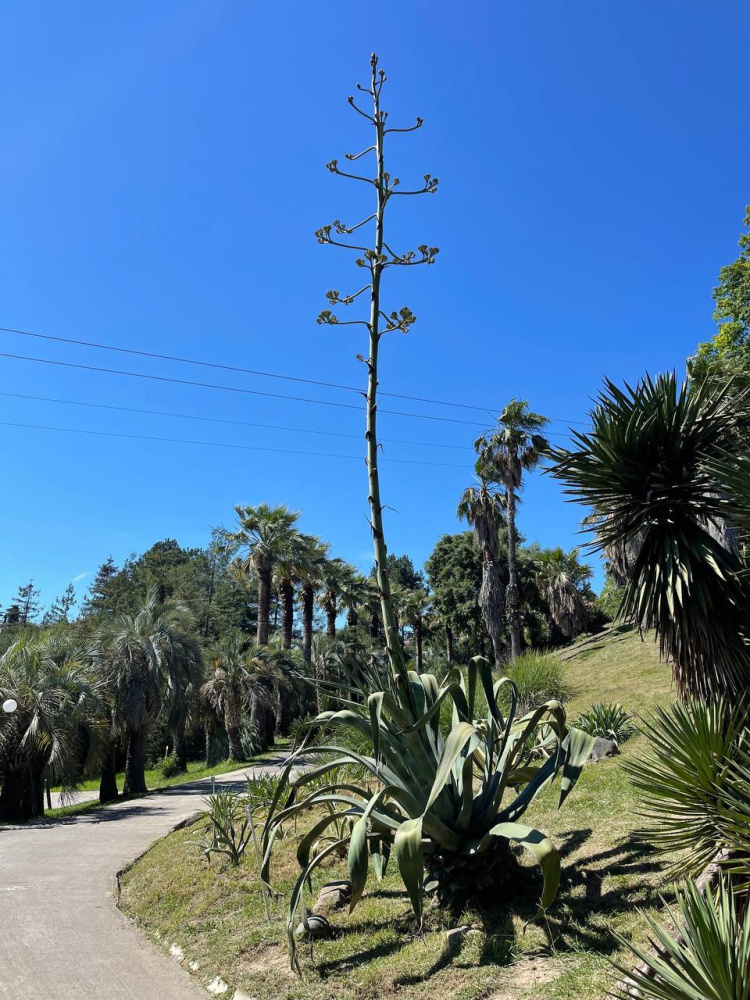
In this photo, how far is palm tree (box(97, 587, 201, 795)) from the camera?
68.1 feet

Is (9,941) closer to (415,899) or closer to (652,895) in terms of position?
(415,899)

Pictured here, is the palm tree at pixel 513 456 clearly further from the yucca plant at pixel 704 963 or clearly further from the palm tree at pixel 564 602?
the yucca plant at pixel 704 963

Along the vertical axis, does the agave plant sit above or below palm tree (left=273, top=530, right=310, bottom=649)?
below

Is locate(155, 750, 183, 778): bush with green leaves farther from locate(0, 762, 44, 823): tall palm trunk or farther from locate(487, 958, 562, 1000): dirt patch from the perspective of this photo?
locate(487, 958, 562, 1000): dirt patch

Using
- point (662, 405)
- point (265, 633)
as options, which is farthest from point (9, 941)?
point (265, 633)

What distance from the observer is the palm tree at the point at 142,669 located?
20750 mm

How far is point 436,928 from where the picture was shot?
4.95 meters

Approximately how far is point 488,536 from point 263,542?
1143cm

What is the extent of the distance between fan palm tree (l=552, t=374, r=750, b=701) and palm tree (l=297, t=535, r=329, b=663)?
1163 inches

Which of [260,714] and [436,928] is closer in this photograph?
[436,928]

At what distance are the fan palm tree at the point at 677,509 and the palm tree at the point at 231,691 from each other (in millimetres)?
23100

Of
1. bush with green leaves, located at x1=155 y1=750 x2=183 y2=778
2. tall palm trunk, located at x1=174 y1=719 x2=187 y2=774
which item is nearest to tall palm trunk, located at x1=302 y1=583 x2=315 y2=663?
tall palm trunk, located at x1=174 y1=719 x2=187 y2=774

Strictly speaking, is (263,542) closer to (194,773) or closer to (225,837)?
(194,773)

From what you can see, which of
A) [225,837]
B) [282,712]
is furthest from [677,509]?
[282,712]
